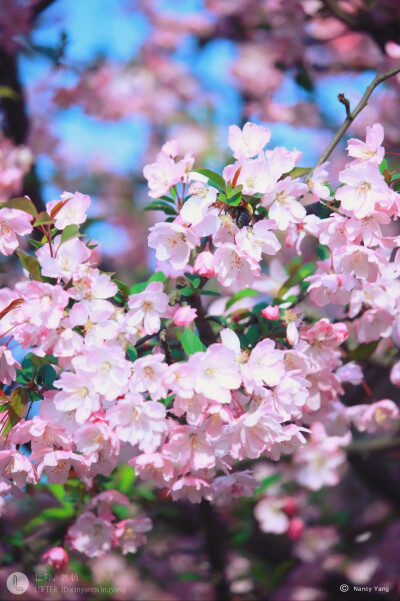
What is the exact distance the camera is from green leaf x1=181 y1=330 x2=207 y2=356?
3.33 feet

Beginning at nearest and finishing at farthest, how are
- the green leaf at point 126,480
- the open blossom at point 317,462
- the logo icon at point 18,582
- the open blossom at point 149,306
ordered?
the open blossom at point 149,306
the logo icon at point 18,582
the green leaf at point 126,480
the open blossom at point 317,462

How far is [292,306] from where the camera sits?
1323mm

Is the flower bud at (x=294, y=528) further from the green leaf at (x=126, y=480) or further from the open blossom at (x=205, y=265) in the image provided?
the open blossom at (x=205, y=265)

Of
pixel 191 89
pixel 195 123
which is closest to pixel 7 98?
pixel 195 123

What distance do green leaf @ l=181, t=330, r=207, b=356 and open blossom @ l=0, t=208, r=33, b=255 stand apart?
13.9 inches

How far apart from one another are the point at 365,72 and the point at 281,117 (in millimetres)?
859

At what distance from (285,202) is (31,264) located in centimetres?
48

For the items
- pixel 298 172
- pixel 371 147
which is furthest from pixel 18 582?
pixel 371 147

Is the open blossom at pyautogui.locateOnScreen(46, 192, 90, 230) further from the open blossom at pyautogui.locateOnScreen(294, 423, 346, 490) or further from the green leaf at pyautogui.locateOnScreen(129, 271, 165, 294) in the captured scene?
the open blossom at pyautogui.locateOnScreen(294, 423, 346, 490)

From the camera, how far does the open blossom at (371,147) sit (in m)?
1.04

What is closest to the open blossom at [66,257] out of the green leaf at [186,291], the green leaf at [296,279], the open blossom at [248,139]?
the green leaf at [186,291]

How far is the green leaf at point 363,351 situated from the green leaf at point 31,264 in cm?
79

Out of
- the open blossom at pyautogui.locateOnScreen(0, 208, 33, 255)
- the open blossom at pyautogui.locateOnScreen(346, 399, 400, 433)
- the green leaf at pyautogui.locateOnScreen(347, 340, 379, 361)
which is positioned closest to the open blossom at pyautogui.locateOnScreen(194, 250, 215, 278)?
the open blossom at pyautogui.locateOnScreen(0, 208, 33, 255)

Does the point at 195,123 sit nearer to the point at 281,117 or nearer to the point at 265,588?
the point at 281,117
